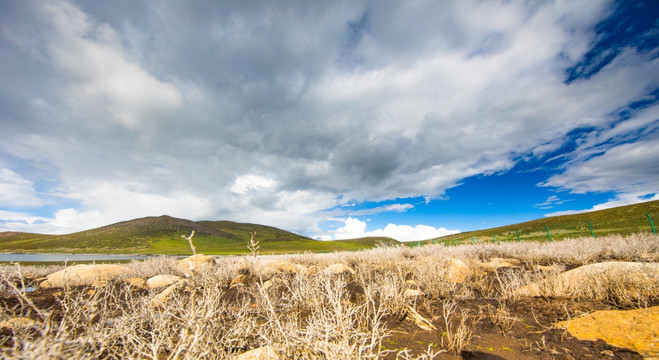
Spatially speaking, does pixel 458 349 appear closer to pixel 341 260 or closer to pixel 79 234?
pixel 341 260

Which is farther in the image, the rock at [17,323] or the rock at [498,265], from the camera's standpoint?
the rock at [498,265]

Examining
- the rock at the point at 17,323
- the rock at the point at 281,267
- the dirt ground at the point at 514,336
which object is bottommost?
the dirt ground at the point at 514,336

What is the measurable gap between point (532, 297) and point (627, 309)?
139 centimetres

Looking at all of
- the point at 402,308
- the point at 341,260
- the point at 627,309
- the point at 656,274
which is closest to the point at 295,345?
the point at 402,308

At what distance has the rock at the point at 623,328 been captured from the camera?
10.6 ft

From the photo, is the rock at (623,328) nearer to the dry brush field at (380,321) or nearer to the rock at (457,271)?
the dry brush field at (380,321)

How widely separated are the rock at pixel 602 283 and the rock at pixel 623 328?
706 mm

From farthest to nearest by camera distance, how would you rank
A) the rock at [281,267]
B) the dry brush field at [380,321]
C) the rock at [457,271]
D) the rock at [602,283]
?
the rock at [281,267] < the rock at [457,271] < the rock at [602,283] < the dry brush field at [380,321]

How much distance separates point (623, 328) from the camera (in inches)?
142

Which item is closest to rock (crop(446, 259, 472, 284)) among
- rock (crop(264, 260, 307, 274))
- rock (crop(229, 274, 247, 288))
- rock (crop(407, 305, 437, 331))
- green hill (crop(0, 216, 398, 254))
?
rock (crop(407, 305, 437, 331))

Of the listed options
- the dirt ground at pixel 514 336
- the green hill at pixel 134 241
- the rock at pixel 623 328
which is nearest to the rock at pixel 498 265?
the dirt ground at pixel 514 336

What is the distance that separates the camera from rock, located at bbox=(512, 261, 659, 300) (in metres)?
4.50

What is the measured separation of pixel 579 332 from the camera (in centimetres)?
376

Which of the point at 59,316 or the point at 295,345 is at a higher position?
the point at 295,345
